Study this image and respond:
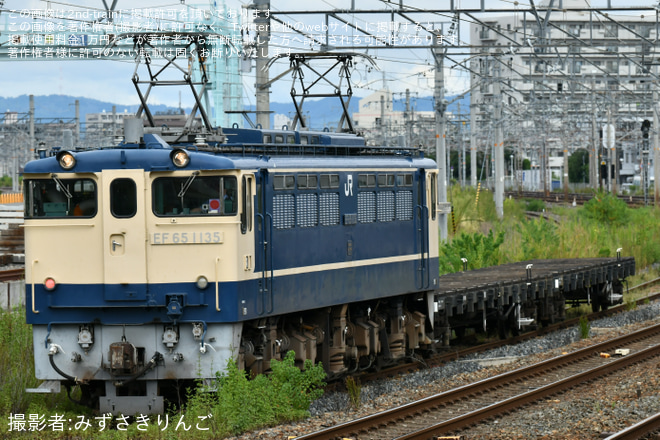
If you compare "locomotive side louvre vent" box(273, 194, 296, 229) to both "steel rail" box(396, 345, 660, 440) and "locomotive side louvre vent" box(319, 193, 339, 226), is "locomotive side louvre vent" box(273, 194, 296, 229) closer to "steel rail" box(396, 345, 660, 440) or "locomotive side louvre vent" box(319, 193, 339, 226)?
"locomotive side louvre vent" box(319, 193, 339, 226)

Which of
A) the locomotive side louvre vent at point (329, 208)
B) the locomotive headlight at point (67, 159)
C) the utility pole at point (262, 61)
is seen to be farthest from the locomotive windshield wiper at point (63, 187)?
the utility pole at point (262, 61)

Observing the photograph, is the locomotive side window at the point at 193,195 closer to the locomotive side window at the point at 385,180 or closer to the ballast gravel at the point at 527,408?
the ballast gravel at the point at 527,408

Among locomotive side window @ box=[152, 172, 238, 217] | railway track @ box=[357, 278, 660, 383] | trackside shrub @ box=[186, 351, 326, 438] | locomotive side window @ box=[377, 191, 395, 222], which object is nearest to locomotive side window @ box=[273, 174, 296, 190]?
locomotive side window @ box=[152, 172, 238, 217]

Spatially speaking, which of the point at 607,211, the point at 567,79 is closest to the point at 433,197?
the point at 607,211

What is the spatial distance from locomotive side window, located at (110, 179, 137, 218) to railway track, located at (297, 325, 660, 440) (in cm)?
353

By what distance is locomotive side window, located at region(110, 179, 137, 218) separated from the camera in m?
12.5

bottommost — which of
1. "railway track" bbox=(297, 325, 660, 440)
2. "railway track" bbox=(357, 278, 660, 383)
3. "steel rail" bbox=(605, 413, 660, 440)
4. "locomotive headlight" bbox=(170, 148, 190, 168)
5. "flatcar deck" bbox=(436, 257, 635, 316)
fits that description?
"railway track" bbox=(357, 278, 660, 383)

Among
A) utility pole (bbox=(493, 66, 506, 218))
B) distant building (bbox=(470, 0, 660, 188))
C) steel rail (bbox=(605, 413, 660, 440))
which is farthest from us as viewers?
utility pole (bbox=(493, 66, 506, 218))

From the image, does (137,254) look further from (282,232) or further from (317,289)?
(317,289)

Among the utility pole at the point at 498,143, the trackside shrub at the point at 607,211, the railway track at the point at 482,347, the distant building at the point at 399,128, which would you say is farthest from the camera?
the distant building at the point at 399,128

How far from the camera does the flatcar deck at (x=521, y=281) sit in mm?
19095

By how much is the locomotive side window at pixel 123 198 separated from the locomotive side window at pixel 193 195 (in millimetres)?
254

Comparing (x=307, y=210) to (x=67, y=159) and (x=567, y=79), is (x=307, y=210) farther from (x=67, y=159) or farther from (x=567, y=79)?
(x=567, y=79)

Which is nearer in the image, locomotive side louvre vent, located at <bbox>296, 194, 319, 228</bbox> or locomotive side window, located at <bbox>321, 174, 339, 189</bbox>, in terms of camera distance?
locomotive side louvre vent, located at <bbox>296, 194, 319, 228</bbox>
